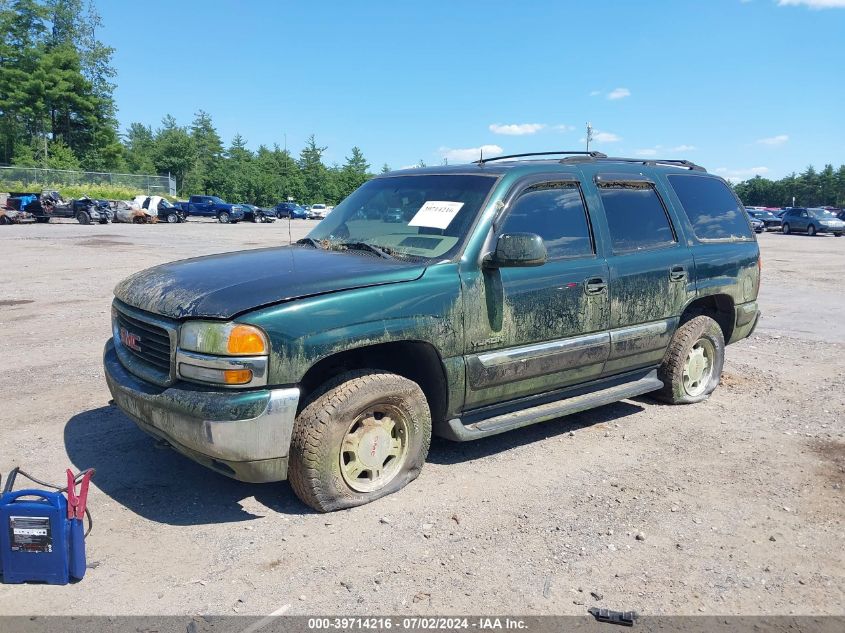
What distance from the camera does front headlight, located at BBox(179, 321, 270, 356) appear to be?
326 centimetres

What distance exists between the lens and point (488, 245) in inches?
162

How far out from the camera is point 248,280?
11.9ft

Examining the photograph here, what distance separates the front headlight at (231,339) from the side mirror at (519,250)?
4.81 ft

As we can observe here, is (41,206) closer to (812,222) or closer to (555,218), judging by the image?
(555,218)

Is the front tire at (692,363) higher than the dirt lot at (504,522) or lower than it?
higher

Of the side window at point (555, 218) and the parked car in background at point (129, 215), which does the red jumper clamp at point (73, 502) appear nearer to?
the side window at point (555, 218)

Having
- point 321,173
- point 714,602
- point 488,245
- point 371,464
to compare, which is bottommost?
point 714,602

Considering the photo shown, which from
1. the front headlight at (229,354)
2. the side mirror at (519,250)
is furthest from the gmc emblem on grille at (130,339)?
the side mirror at (519,250)

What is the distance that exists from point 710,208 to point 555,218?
2.04 m

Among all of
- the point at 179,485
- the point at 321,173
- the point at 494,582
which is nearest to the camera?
the point at 494,582

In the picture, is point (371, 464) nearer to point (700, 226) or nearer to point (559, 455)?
point (559, 455)

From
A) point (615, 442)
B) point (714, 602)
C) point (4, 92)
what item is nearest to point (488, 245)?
point (615, 442)

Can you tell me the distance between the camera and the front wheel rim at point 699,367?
5.75 meters

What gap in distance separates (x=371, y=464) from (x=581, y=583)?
1.32 meters
